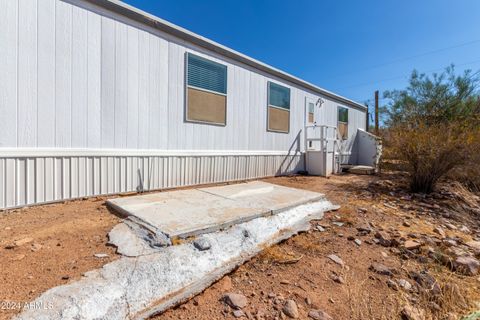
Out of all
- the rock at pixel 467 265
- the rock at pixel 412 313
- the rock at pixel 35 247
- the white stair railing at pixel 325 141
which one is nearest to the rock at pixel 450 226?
the rock at pixel 467 265

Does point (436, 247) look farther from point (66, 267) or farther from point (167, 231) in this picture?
point (66, 267)

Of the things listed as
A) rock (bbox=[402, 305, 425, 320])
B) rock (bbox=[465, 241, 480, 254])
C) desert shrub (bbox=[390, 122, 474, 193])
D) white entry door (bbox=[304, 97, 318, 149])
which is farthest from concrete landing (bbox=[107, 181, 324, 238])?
white entry door (bbox=[304, 97, 318, 149])

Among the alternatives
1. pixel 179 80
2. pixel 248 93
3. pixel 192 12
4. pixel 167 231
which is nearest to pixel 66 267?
pixel 167 231

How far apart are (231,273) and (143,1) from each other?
498 cm

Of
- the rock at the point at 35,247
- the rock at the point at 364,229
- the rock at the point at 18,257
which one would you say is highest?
the rock at the point at 35,247

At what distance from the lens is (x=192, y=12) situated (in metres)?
6.50

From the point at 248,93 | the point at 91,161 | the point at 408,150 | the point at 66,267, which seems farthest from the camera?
the point at 248,93

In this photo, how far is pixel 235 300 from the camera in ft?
5.13

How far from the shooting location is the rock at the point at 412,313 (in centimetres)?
154

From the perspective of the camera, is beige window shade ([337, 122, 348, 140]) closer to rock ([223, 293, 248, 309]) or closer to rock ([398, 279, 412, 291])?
rock ([398, 279, 412, 291])

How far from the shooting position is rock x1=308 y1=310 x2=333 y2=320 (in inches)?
58.5

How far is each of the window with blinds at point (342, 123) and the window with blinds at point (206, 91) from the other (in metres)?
6.10

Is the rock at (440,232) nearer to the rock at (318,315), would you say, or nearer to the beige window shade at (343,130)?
the rock at (318,315)

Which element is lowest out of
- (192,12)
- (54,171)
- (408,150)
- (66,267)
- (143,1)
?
(66,267)
